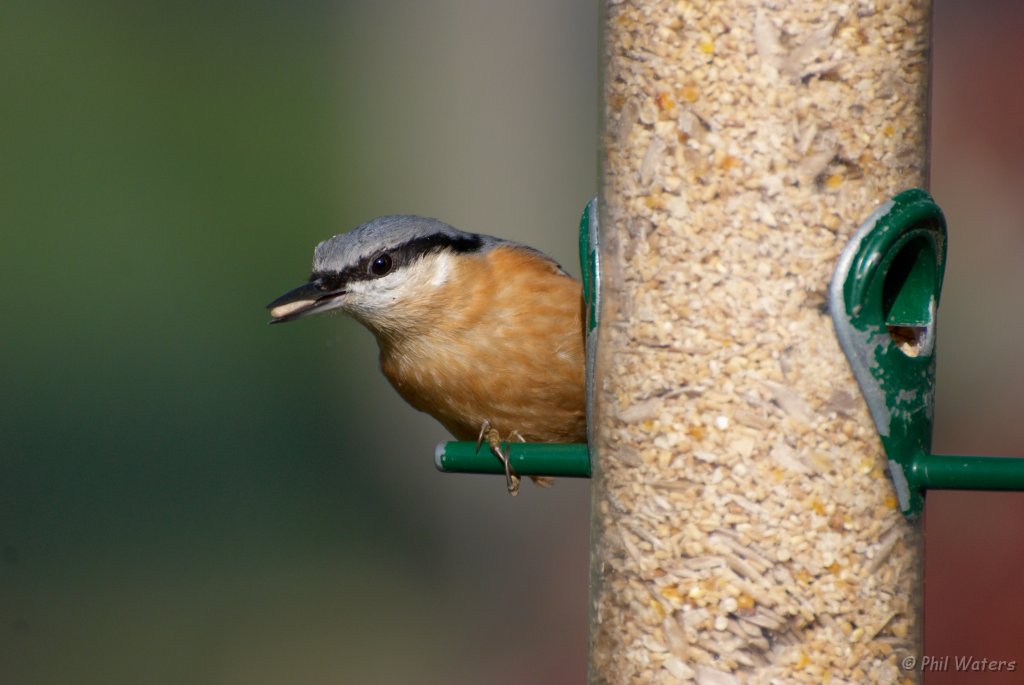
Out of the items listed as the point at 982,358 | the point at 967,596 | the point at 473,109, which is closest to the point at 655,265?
the point at 967,596

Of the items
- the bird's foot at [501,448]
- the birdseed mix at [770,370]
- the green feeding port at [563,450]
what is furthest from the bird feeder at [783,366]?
the bird's foot at [501,448]

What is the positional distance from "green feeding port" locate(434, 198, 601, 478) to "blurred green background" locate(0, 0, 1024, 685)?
3.07 m

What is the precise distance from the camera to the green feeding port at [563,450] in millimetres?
3879

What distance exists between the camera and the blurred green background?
810 cm

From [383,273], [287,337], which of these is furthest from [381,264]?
[287,337]

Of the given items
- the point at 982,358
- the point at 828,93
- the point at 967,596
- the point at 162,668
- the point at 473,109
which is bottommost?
the point at 162,668

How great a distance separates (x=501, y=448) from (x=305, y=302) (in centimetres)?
103

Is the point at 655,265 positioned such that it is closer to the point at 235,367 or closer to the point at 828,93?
the point at 828,93

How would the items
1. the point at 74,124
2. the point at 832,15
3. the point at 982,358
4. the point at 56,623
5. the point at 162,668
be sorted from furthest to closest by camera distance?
the point at 74,124
the point at 56,623
the point at 162,668
the point at 982,358
the point at 832,15

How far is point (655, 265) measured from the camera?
3.58m

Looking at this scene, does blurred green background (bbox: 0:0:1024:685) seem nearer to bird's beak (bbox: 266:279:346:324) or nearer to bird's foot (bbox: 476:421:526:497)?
bird's foot (bbox: 476:421:526:497)

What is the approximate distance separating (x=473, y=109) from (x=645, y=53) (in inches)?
247

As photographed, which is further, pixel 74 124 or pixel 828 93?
pixel 74 124

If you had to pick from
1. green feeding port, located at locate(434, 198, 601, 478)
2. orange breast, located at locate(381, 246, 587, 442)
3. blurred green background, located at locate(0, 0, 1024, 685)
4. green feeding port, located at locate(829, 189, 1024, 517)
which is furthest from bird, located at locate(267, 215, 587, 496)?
blurred green background, located at locate(0, 0, 1024, 685)
